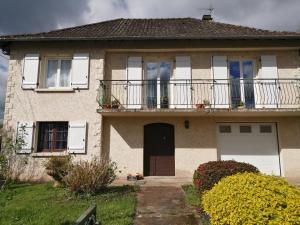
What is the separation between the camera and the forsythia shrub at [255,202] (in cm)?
378

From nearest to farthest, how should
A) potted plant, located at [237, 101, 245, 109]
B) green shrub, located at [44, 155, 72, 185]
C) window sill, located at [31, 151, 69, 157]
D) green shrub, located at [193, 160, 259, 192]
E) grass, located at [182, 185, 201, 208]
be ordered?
green shrub, located at [193, 160, 259, 192] → grass, located at [182, 185, 201, 208] → green shrub, located at [44, 155, 72, 185] → window sill, located at [31, 151, 69, 157] → potted plant, located at [237, 101, 245, 109]

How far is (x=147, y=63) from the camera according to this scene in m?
12.4

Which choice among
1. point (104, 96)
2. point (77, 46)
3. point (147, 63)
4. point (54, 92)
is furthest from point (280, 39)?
point (54, 92)

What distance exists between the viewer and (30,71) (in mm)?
11859

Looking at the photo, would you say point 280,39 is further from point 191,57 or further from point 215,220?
point 215,220

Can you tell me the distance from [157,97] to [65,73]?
13.5 ft

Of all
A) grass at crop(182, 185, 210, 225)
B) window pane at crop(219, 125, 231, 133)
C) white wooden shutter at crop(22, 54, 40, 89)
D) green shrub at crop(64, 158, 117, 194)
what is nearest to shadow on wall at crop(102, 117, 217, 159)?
window pane at crop(219, 125, 231, 133)

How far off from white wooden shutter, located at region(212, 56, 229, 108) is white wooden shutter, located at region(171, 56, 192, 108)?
1034 mm

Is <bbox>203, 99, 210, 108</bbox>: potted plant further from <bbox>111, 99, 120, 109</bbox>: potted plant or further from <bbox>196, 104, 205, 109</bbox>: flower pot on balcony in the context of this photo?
<bbox>111, 99, 120, 109</bbox>: potted plant

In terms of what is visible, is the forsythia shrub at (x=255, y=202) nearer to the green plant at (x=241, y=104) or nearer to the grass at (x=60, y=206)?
the grass at (x=60, y=206)

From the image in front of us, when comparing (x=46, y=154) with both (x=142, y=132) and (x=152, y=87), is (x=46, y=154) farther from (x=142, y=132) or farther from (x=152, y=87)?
(x=152, y=87)

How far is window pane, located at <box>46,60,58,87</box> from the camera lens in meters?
12.1

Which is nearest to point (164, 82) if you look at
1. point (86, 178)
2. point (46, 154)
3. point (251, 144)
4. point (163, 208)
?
point (251, 144)

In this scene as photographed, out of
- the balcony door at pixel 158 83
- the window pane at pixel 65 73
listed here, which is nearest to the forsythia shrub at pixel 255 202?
the balcony door at pixel 158 83
